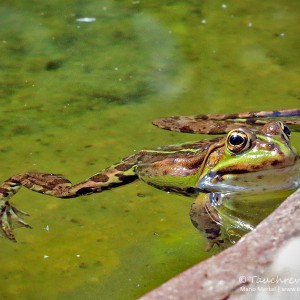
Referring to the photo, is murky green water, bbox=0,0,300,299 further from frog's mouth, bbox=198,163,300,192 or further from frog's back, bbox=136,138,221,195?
frog's mouth, bbox=198,163,300,192

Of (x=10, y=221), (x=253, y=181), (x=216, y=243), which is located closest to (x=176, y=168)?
(x=253, y=181)

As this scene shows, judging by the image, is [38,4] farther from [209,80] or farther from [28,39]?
[209,80]

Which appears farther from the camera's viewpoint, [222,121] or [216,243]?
[222,121]

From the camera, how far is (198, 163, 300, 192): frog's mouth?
157 inches

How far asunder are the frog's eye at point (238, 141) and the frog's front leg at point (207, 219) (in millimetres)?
292

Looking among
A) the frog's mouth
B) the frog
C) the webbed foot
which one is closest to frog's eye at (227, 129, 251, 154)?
the frog

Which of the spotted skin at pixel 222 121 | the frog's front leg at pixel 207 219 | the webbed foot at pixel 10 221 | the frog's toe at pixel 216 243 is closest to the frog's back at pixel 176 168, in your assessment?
the frog's front leg at pixel 207 219

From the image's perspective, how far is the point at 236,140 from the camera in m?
3.96

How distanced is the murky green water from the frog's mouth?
226 mm

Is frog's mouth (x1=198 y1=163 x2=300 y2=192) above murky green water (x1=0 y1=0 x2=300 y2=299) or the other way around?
above

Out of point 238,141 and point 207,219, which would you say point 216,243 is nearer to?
point 207,219

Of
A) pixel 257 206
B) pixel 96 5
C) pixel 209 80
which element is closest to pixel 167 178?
pixel 257 206

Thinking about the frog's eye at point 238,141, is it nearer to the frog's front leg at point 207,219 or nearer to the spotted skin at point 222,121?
the frog's front leg at point 207,219

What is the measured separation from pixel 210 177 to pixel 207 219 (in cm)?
39
